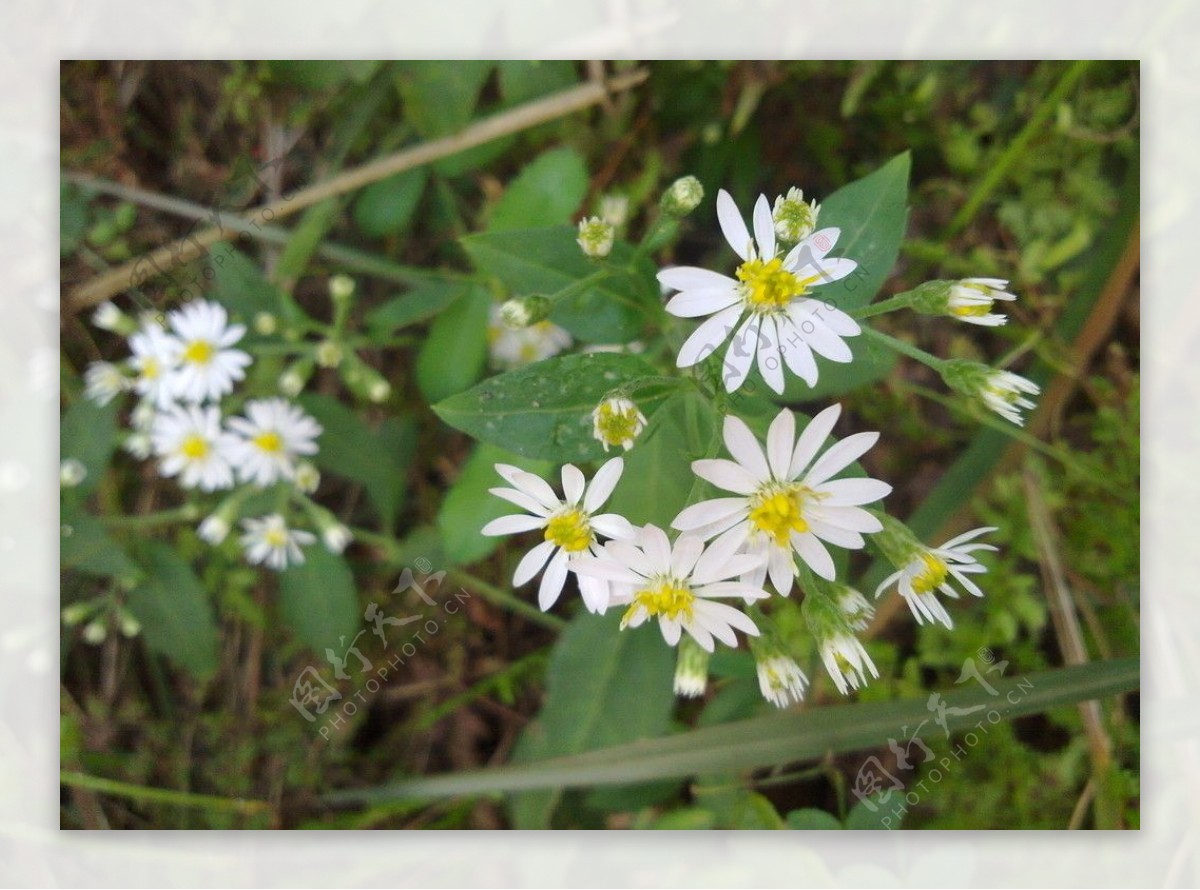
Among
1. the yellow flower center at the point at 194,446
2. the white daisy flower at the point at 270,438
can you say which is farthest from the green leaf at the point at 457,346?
the yellow flower center at the point at 194,446

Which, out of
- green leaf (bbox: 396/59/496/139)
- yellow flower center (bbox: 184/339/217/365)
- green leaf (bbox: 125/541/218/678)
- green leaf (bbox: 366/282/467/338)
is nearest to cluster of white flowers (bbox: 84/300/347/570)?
yellow flower center (bbox: 184/339/217/365)

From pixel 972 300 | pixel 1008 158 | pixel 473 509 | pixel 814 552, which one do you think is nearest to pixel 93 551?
pixel 473 509

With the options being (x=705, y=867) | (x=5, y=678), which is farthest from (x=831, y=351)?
(x=5, y=678)

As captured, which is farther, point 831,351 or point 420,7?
point 420,7

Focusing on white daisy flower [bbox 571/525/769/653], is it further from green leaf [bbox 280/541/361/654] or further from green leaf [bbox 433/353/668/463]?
green leaf [bbox 280/541/361/654]

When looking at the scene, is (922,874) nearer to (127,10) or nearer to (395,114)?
(395,114)

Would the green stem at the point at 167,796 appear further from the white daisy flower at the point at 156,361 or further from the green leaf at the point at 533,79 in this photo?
the green leaf at the point at 533,79

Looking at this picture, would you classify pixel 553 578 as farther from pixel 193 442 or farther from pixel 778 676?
pixel 193 442
